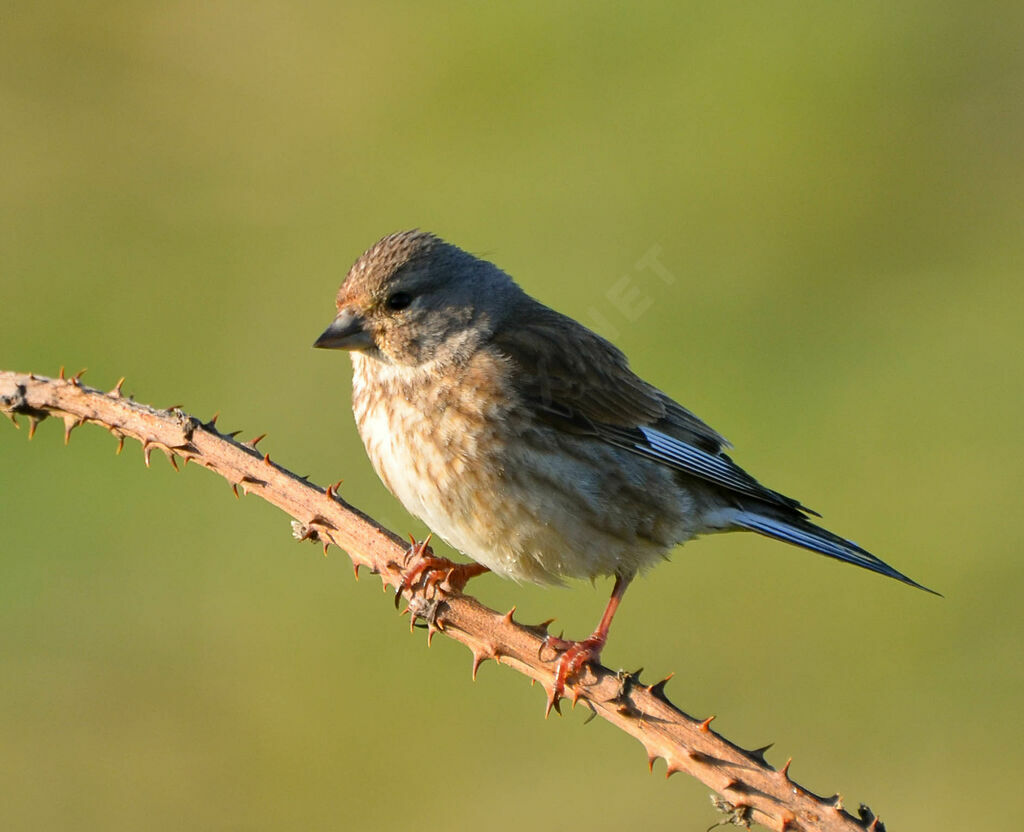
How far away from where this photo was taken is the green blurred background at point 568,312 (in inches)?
288

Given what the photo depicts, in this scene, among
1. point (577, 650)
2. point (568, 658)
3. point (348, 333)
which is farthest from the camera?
point (348, 333)

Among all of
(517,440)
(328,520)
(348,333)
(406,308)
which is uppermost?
(406,308)

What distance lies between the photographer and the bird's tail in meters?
4.39

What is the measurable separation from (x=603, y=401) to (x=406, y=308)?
0.79 metres

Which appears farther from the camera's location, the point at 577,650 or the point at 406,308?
the point at 406,308

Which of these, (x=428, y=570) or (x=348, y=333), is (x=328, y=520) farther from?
(x=348, y=333)

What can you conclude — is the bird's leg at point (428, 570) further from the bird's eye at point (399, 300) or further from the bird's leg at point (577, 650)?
the bird's eye at point (399, 300)

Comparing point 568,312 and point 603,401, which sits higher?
point 568,312

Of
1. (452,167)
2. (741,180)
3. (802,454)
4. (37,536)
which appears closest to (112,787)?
(37,536)

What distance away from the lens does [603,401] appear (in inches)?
200

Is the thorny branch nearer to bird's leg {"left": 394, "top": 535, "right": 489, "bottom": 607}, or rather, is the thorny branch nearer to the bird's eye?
bird's leg {"left": 394, "top": 535, "right": 489, "bottom": 607}

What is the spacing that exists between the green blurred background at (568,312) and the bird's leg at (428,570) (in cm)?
167

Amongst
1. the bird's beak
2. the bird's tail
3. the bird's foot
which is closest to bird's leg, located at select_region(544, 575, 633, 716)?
the bird's foot

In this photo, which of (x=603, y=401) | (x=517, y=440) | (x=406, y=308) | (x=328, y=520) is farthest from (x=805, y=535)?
(x=328, y=520)
